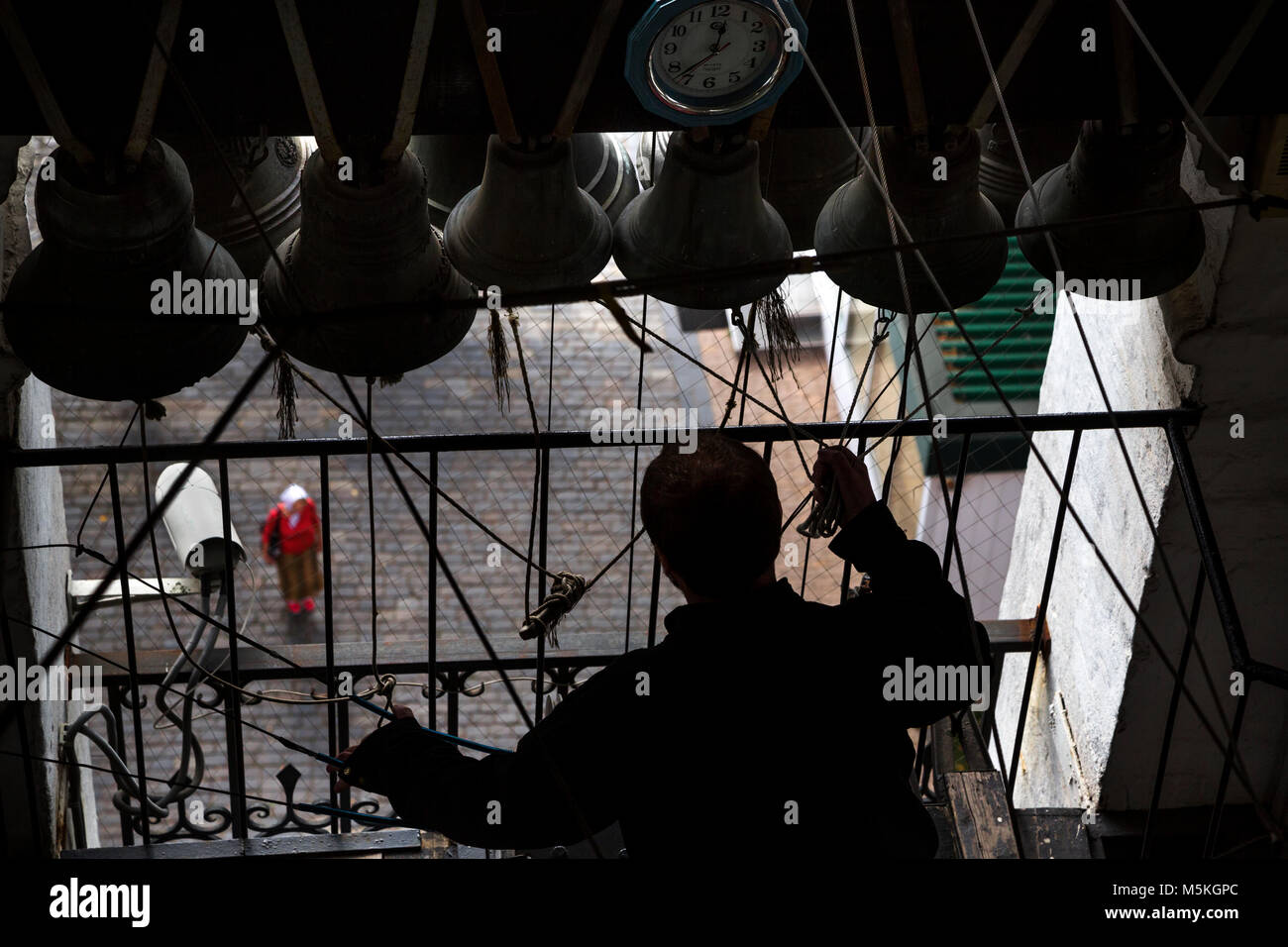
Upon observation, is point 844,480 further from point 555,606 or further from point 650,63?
point 650,63

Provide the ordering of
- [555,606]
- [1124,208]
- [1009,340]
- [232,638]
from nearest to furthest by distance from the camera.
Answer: [555,606] → [1124,208] → [232,638] → [1009,340]

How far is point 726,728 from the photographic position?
172 centimetres

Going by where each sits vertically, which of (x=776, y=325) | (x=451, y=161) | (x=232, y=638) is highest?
(x=451, y=161)

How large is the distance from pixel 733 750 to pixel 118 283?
4.07ft

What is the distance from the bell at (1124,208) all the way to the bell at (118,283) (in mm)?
1454

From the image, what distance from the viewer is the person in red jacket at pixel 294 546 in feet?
23.8

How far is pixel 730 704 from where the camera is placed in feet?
5.66

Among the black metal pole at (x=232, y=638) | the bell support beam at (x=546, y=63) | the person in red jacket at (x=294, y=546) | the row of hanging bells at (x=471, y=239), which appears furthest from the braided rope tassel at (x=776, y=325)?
the person in red jacket at (x=294, y=546)

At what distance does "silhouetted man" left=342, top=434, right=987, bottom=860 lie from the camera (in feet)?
5.62

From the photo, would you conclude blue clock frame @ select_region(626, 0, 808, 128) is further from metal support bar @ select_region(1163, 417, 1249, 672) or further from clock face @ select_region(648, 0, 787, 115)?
metal support bar @ select_region(1163, 417, 1249, 672)

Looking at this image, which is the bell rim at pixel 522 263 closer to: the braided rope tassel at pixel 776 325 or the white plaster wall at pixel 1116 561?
the braided rope tassel at pixel 776 325

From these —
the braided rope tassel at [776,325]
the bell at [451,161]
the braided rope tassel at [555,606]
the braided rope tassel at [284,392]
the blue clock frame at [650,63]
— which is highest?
the bell at [451,161]

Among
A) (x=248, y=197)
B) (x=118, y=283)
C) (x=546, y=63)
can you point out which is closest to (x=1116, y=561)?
(x=546, y=63)
